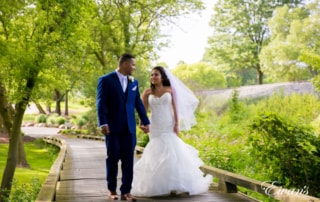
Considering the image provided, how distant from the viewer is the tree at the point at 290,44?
4494cm

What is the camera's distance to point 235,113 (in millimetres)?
21594

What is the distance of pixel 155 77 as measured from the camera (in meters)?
7.54

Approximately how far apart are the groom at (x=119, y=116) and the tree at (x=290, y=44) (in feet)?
128

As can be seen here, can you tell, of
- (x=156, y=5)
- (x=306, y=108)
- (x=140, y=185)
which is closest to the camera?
(x=140, y=185)

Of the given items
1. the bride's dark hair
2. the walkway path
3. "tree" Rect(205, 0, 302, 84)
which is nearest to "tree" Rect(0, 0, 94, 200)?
the walkway path

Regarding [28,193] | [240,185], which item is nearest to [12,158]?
[28,193]

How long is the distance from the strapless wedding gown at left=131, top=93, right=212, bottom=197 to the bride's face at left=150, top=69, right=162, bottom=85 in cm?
24

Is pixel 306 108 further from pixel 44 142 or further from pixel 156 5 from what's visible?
pixel 44 142

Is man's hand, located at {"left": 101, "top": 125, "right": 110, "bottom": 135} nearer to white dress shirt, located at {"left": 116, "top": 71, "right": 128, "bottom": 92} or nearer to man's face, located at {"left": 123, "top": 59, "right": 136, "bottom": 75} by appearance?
white dress shirt, located at {"left": 116, "top": 71, "right": 128, "bottom": 92}

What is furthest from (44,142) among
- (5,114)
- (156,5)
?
(5,114)

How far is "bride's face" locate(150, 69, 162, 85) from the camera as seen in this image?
→ 751 cm

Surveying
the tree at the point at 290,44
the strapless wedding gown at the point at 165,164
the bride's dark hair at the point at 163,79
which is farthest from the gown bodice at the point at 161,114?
the tree at the point at 290,44

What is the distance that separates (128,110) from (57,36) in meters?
8.70

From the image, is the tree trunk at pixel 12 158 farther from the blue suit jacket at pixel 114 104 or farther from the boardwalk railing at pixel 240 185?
the blue suit jacket at pixel 114 104
